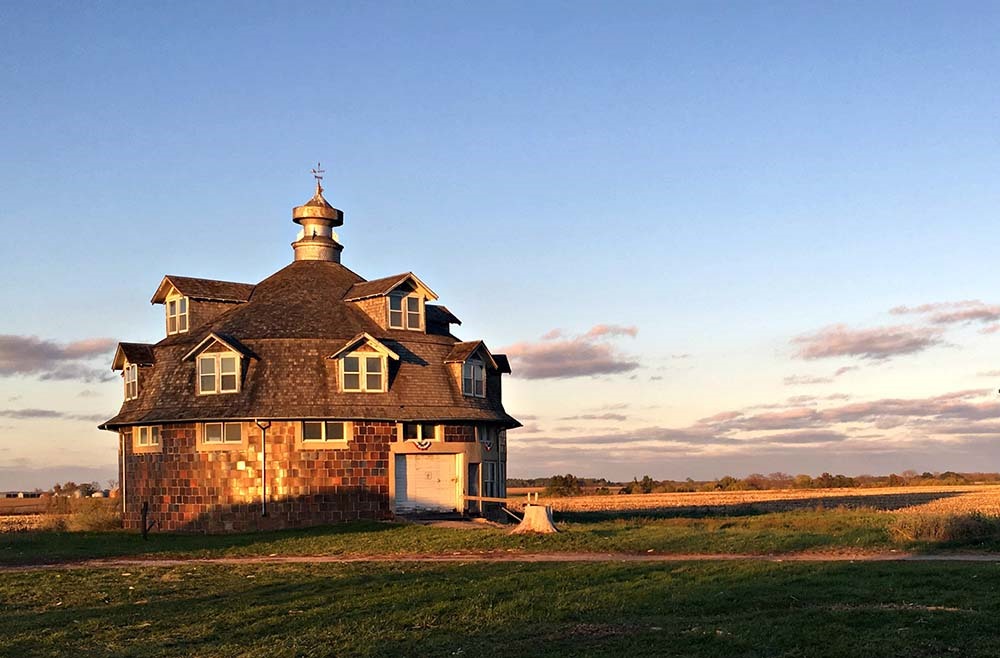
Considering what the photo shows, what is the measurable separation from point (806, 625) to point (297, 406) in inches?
1096

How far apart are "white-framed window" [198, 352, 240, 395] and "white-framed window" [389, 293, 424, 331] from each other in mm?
6402

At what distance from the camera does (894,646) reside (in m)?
14.2

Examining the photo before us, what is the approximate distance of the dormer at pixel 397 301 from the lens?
44.7m

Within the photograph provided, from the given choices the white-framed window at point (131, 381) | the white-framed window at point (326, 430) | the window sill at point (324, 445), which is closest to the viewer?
the window sill at point (324, 445)

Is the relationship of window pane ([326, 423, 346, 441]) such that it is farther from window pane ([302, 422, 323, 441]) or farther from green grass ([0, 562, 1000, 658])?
green grass ([0, 562, 1000, 658])

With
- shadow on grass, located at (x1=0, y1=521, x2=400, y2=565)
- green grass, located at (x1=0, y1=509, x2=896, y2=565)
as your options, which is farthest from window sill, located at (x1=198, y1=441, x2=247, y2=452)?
green grass, located at (x1=0, y1=509, x2=896, y2=565)

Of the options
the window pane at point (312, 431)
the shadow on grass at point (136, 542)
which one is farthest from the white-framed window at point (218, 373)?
the shadow on grass at point (136, 542)

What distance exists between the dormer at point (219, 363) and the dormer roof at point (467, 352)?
7.77 meters

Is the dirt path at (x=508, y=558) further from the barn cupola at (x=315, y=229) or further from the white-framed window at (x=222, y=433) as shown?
the barn cupola at (x=315, y=229)

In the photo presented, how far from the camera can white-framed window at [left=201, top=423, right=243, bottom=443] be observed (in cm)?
4125

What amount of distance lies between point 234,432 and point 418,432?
264 inches

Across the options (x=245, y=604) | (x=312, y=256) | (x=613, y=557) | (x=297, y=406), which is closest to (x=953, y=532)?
(x=613, y=557)

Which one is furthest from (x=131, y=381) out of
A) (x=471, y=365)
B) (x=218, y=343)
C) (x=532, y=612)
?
(x=532, y=612)

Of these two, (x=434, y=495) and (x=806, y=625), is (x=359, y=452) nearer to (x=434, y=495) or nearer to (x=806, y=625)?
(x=434, y=495)
